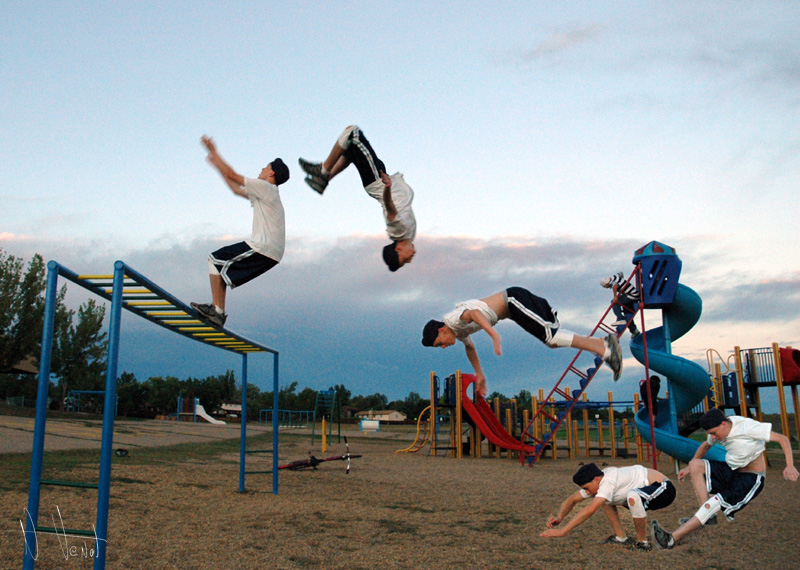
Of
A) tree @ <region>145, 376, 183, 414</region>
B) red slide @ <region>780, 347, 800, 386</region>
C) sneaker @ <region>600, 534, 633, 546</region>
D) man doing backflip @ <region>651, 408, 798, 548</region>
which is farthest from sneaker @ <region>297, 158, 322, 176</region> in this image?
tree @ <region>145, 376, 183, 414</region>

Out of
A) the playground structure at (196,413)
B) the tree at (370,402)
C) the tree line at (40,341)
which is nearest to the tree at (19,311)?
the tree line at (40,341)

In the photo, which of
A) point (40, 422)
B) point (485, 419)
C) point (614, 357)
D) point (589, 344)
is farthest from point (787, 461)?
→ point (485, 419)

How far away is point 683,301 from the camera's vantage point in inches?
563

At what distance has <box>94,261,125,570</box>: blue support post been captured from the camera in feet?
14.1

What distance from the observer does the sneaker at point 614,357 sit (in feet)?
14.8

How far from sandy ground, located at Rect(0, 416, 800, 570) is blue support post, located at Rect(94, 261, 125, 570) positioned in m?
1.17

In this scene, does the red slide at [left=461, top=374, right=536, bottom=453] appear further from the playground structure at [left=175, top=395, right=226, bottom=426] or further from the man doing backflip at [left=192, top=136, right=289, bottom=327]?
the playground structure at [left=175, top=395, right=226, bottom=426]

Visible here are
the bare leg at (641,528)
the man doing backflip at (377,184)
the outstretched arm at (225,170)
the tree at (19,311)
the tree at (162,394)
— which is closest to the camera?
the man doing backflip at (377,184)

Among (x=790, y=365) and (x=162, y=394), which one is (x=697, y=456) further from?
(x=162, y=394)

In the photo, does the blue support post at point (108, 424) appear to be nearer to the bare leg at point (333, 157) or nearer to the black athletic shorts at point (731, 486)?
the bare leg at point (333, 157)

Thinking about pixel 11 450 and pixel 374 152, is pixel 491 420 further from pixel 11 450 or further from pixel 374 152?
pixel 374 152

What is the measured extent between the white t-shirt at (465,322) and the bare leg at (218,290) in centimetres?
180

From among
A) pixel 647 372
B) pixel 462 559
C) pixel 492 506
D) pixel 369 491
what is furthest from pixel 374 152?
pixel 647 372

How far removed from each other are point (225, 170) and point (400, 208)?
1.45 meters
